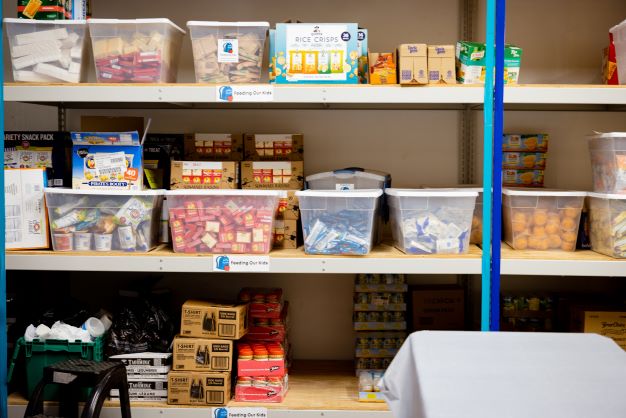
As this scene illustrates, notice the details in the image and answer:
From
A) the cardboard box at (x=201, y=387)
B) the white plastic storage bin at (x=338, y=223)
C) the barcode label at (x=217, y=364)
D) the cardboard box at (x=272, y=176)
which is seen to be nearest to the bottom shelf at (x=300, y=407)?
the cardboard box at (x=201, y=387)

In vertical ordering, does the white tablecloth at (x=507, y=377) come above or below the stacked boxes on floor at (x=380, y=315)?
above

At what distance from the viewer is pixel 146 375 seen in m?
2.74

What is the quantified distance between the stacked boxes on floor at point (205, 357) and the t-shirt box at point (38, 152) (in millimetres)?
819

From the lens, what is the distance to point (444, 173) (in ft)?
11.0

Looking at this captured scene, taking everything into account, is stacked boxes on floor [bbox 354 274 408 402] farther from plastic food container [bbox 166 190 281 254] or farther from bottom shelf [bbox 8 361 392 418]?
plastic food container [bbox 166 190 281 254]

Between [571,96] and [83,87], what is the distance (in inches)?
74.2

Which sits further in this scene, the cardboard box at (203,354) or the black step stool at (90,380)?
the cardboard box at (203,354)

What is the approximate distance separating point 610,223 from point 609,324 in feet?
1.63

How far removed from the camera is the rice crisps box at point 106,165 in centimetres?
272

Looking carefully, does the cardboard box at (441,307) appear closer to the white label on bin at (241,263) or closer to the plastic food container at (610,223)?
the plastic food container at (610,223)

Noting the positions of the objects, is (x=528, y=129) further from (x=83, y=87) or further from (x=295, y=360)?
(x=83, y=87)

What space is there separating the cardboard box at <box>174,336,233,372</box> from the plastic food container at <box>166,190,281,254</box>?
0.37m

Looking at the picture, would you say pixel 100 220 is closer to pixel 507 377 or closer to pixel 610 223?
pixel 507 377

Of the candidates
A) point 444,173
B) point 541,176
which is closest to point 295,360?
point 444,173
